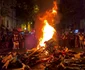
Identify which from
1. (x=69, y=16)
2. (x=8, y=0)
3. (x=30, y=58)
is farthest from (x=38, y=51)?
(x=69, y=16)

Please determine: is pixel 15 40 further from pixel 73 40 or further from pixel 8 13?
pixel 8 13

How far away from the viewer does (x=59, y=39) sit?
90.0ft

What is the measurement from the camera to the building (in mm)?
33509

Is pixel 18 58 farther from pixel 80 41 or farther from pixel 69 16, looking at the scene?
pixel 69 16

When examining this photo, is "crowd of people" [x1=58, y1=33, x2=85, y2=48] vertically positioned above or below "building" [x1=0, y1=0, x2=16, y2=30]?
below

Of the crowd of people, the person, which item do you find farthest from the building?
the crowd of people

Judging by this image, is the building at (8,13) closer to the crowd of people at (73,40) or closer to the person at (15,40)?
the person at (15,40)

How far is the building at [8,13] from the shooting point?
1319 inches

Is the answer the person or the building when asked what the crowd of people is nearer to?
the person

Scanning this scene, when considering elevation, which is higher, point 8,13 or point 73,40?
point 8,13

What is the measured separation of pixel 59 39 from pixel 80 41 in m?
3.19

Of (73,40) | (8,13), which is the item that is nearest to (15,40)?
(73,40)

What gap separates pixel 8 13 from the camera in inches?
1517

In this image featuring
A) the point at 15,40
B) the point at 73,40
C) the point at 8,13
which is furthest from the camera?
the point at 8,13
